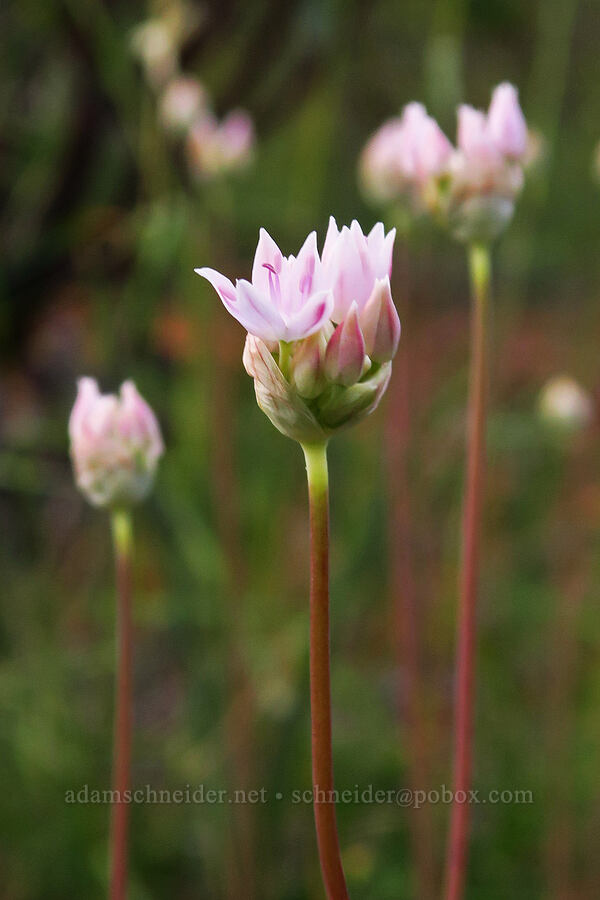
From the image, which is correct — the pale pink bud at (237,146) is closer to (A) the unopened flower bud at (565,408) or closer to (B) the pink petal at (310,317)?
(A) the unopened flower bud at (565,408)

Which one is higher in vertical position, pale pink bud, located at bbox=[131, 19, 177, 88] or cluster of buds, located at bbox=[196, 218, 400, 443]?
pale pink bud, located at bbox=[131, 19, 177, 88]

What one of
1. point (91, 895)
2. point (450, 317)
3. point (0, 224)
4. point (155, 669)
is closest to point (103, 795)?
point (91, 895)

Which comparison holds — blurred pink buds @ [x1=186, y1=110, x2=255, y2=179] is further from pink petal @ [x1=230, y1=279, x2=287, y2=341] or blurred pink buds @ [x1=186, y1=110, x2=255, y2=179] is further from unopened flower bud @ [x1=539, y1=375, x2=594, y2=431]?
pink petal @ [x1=230, y1=279, x2=287, y2=341]

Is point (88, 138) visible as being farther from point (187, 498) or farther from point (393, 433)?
point (393, 433)

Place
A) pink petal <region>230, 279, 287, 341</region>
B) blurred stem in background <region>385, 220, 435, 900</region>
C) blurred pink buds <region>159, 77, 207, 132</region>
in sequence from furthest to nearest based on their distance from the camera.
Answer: blurred pink buds <region>159, 77, 207, 132</region>, blurred stem in background <region>385, 220, 435, 900</region>, pink petal <region>230, 279, 287, 341</region>

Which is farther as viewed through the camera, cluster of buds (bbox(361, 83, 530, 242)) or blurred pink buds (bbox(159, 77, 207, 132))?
blurred pink buds (bbox(159, 77, 207, 132))

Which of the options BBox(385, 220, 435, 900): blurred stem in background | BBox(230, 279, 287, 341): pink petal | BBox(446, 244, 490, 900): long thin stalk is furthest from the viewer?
BBox(385, 220, 435, 900): blurred stem in background

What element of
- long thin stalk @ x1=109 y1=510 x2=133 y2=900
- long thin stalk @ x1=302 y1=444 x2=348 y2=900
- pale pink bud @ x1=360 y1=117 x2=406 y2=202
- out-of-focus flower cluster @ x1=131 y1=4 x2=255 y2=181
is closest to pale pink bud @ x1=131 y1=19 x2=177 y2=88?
out-of-focus flower cluster @ x1=131 y1=4 x2=255 y2=181

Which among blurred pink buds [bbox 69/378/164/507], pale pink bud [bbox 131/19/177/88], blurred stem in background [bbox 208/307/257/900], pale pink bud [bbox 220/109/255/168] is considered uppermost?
pale pink bud [bbox 131/19/177/88]
